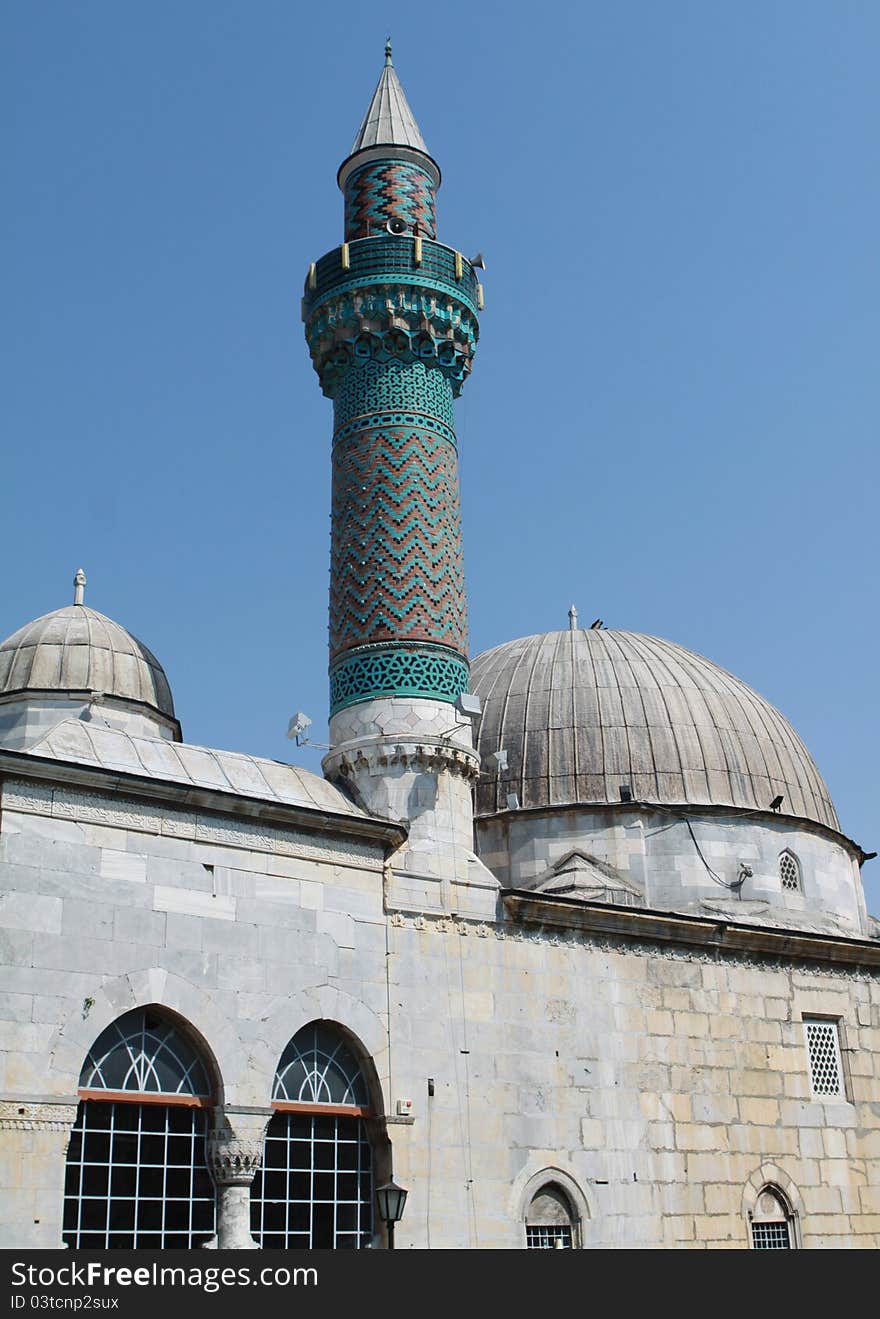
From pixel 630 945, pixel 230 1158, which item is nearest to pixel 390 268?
pixel 630 945

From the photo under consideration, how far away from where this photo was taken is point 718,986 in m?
15.3

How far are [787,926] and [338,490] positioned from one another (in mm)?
7887

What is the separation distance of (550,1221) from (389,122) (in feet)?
37.9

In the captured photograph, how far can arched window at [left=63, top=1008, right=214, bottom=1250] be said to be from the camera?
10781 mm

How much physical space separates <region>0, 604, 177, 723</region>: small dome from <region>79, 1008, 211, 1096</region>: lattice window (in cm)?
521

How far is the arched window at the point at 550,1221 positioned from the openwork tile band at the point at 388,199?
9901mm

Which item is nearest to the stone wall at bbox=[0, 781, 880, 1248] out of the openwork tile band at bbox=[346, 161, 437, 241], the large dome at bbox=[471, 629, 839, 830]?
Answer: the large dome at bbox=[471, 629, 839, 830]

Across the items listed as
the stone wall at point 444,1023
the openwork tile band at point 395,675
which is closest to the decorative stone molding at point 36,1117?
the stone wall at point 444,1023

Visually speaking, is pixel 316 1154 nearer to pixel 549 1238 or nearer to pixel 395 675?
pixel 549 1238

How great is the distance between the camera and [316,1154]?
1212 cm

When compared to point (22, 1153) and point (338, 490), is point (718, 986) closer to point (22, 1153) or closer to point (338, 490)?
point (338, 490)

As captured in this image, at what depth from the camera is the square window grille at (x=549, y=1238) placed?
13.1 metres

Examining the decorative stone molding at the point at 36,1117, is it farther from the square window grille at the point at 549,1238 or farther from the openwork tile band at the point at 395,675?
the openwork tile band at the point at 395,675

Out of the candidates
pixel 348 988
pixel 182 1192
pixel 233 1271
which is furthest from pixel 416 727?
pixel 233 1271
